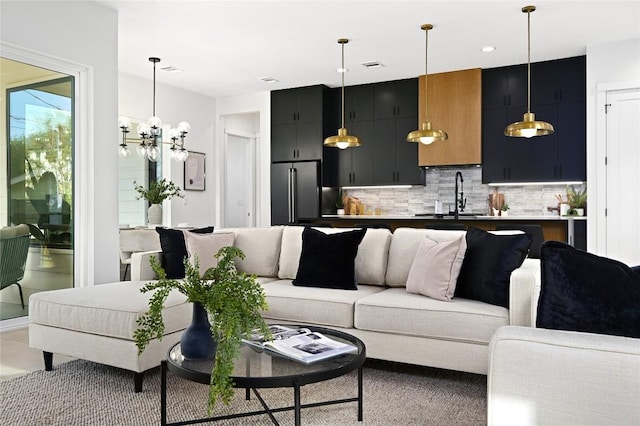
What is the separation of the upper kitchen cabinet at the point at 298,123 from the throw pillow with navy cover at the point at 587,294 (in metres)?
6.28

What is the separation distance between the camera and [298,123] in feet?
25.7

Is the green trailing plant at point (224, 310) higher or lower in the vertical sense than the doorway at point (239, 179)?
lower

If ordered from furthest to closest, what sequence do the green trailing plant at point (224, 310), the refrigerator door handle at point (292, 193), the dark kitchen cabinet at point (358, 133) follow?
the refrigerator door handle at point (292, 193) → the dark kitchen cabinet at point (358, 133) → the green trailing plant at point (224, 310)

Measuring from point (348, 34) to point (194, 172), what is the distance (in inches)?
142

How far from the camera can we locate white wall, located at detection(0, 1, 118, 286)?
432 centimetres

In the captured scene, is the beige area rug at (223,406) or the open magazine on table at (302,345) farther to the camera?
the beige area rug at (223,406)

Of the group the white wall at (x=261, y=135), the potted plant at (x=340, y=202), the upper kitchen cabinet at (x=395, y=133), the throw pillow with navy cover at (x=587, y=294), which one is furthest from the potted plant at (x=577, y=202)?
the throw pillow with navy cover at (x=587, y=294)

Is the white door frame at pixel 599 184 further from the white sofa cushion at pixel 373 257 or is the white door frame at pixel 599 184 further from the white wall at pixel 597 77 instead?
the white sofa cushion at pixel 373 257

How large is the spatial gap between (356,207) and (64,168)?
4448 mm

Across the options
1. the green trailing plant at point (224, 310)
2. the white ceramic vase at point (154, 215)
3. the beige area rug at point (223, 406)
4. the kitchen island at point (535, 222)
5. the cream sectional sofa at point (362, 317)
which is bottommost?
the beige area rug at point (223, 406)

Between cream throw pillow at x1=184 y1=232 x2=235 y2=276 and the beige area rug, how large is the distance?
3.13 feet

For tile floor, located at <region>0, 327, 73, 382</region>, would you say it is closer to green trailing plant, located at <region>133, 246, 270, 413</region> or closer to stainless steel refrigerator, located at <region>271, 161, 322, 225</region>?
green trailing plant, located at <region>133, 246, 270, 413</region>

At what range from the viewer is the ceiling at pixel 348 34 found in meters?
4.78

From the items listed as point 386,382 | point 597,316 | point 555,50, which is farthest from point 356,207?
point 597,316
